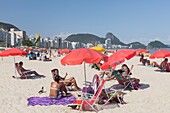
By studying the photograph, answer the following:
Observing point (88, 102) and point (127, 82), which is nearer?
point (88, 102)

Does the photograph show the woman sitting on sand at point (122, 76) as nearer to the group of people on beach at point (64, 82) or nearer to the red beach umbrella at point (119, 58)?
the group of people on beach at point (64, 82)

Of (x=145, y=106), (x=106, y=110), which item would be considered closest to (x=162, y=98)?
(x=145, y=106)

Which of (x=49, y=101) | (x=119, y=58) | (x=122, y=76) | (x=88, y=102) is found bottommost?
(x=49, y=101)

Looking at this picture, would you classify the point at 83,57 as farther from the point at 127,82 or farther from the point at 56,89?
the point at 127,82

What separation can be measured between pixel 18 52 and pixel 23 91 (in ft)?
8.79

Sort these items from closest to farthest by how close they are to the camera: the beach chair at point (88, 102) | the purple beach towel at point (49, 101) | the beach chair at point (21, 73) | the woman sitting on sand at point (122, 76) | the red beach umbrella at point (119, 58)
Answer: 1. the beach chair at point (88, 102)
2. the purple beach towel at point (49, 101)
3. the red beach umbrella at point (119, 58)
4. the woman sitting on sand at point (122, 76)
5. the beach chair at point (21, 73)

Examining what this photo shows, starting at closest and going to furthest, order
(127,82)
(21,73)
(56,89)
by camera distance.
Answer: (56,89) < (127,82) < (21,73)

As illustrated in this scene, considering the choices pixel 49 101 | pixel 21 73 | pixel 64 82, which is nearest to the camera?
pixel 49 101

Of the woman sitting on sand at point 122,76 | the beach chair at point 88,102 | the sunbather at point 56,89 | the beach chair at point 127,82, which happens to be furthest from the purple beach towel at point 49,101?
the beach chair at point 127,82

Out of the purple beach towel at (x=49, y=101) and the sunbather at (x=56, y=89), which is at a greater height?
the sunbather at (x=56, y=89)

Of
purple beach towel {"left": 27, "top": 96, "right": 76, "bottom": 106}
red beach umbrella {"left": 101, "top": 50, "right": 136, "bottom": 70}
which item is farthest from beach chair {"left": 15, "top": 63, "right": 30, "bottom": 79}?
red beach umbrella {"left": 101, "top": 50, "right": 136, "bottom": 70}

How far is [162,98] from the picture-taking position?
6898 millimetres

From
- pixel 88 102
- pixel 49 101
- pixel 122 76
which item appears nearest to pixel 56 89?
pixel 49 101

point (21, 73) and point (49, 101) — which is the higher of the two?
point (21, 73)
